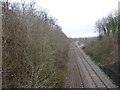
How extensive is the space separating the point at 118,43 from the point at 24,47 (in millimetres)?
23614

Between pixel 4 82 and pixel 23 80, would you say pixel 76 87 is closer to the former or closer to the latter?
pixel 23 80

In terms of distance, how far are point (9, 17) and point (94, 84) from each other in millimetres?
8551

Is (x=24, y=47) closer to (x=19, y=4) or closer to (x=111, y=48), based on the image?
(x=19, y=4)

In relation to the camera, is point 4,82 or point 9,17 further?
point 9,17

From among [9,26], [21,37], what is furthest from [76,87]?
[9,26]

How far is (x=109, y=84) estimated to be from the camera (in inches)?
642

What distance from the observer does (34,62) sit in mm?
11445

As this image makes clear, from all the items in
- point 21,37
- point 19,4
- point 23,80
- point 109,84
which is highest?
point 19,4

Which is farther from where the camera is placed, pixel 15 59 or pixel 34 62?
pixel 34 62

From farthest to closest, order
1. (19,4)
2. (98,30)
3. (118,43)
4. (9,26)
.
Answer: (98,30)
(118,43)
(19,4)
(9,26)

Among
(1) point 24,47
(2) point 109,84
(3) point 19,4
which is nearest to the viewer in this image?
(1) point 24,47

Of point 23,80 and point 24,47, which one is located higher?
point 24,47

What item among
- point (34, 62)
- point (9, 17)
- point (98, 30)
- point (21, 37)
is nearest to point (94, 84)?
point (34, 62)

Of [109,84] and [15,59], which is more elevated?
[15,59]
